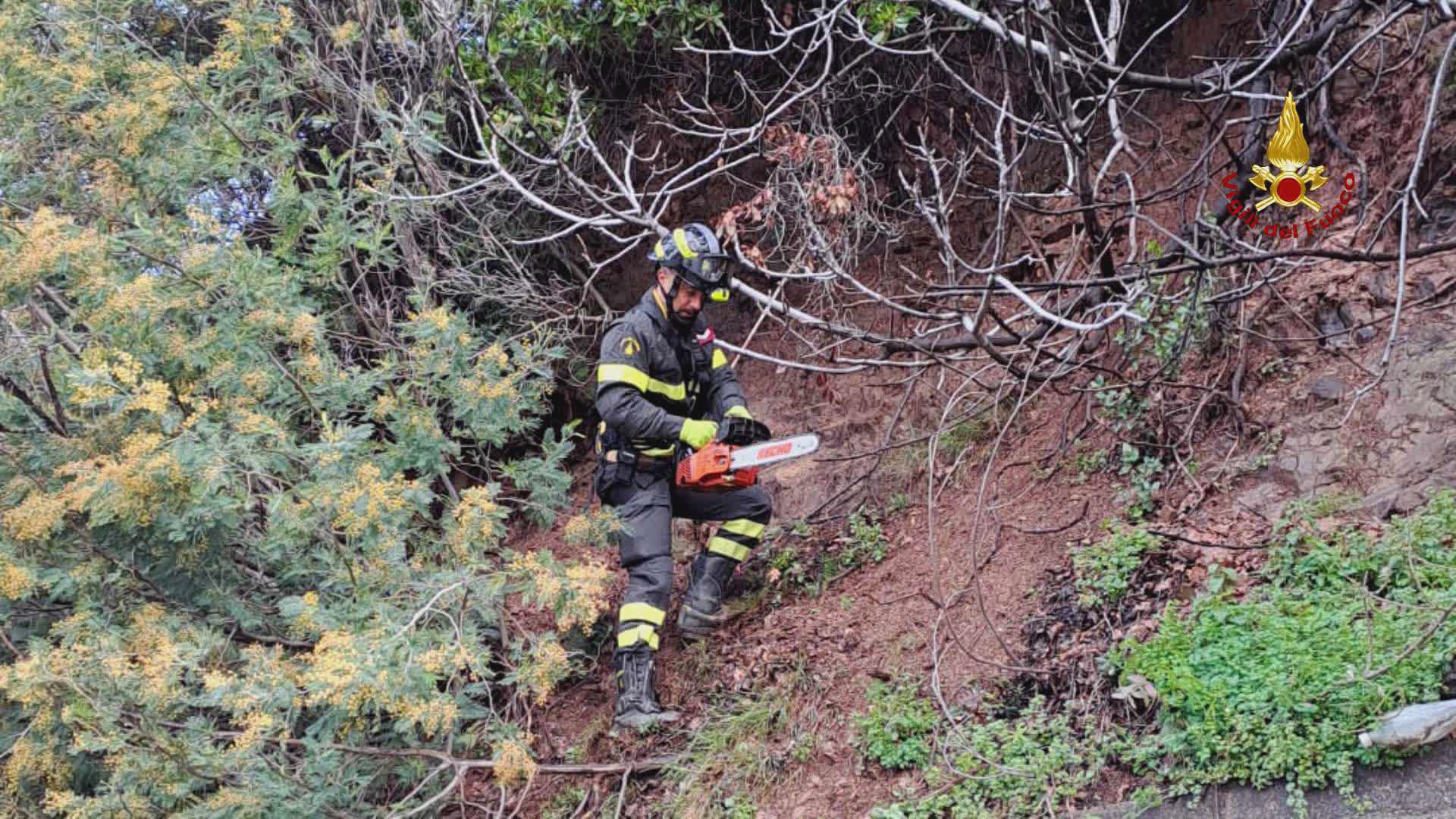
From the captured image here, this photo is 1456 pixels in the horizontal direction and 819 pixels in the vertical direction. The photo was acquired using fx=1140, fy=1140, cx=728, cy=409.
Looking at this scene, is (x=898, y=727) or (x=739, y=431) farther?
(x=739, y=431)

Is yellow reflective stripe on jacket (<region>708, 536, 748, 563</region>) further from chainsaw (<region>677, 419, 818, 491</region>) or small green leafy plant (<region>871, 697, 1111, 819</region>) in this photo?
small green leafy plant (<region>871, 697, 1111, 819</region>)

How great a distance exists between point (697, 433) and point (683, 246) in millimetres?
864

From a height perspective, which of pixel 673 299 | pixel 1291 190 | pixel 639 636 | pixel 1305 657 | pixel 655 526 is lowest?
pixel 639 636

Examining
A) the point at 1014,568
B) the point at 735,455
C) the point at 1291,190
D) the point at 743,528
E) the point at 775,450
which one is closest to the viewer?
the point at 775,450

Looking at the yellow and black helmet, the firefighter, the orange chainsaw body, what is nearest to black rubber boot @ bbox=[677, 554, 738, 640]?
the firefighter

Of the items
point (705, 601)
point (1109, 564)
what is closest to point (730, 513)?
point (705, 601)

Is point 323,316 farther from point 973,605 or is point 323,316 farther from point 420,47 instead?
point 973,605

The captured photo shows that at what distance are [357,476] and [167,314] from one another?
1128 millimetres

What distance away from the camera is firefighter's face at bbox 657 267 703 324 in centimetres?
540

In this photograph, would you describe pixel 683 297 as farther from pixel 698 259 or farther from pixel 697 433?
pixel 697 433

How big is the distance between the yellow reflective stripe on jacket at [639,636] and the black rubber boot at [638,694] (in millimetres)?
24

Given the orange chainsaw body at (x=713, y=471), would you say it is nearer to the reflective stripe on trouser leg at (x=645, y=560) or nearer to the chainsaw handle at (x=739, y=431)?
the chainsaw handle at (x=739, y=431)

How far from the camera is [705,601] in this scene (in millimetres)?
5672

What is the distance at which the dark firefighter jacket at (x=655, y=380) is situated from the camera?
5.21m
